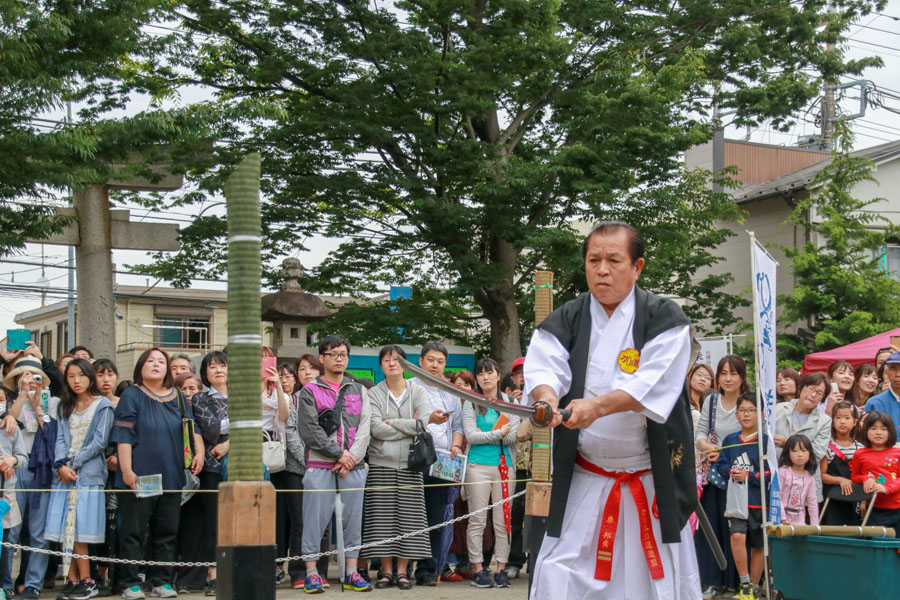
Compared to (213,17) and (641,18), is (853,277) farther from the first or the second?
(213,17)

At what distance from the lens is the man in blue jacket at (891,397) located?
8203 millimetres

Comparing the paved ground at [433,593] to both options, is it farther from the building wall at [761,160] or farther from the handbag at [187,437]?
the building wall at [761,160]

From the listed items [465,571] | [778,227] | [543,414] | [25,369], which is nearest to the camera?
[543,414]

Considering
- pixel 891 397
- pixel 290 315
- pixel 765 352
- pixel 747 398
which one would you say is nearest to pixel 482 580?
pixel 747 398

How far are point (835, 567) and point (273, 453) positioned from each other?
14.2 ft

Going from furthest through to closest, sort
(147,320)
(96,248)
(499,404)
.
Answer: (147,320)
(96,248)
(499,404)

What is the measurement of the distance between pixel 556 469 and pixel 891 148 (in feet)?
76.7

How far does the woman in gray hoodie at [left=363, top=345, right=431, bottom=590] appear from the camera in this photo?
8.28 m

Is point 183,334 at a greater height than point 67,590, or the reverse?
point 183,334

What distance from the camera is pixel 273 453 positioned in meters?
8.09

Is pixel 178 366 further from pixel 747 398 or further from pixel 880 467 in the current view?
pixel 880 467

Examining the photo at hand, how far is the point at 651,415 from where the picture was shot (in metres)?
3.62

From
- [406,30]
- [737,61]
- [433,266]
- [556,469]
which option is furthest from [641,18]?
[556,469]

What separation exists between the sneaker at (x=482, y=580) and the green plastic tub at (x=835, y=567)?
2436 millimetres
